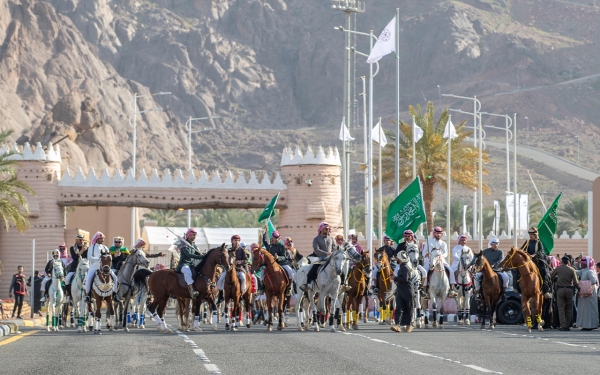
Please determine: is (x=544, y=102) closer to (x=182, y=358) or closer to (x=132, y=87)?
(x=132, y=87)

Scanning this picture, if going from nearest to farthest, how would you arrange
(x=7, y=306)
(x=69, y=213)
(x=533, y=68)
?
(x=7, y=306) < (x=69, y=213) < (x=533, y=68)

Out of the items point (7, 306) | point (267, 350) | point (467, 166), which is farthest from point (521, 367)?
point (467, 166)

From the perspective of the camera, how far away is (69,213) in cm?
7006

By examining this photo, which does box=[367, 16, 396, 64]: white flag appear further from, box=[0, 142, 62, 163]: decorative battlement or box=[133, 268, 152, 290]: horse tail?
box=[0, 142, 62, 163]: decorative battlement

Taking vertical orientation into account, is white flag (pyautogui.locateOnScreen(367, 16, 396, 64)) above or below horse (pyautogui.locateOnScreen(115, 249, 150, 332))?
above

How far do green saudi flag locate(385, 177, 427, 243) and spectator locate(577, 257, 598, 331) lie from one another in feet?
19.8

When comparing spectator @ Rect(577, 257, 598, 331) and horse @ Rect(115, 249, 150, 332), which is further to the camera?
spectator @ Rect(577, 257, 598, 331)

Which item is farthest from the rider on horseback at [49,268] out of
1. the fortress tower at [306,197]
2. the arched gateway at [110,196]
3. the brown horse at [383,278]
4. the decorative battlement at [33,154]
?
the fortress tower at [306,197]

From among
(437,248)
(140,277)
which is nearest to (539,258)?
(437,248)

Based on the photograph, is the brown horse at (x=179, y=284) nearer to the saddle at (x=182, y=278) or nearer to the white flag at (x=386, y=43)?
the saddle at (x=182, y=278)

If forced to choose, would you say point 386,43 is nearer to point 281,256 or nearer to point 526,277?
point 281,256

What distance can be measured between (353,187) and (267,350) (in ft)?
448

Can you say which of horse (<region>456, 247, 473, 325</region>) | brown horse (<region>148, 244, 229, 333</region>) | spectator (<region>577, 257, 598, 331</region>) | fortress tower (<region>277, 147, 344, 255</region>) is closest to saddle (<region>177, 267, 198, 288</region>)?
brown horse (<region>148, 244, 229, 333</region>)

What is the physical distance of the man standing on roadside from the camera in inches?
1125
